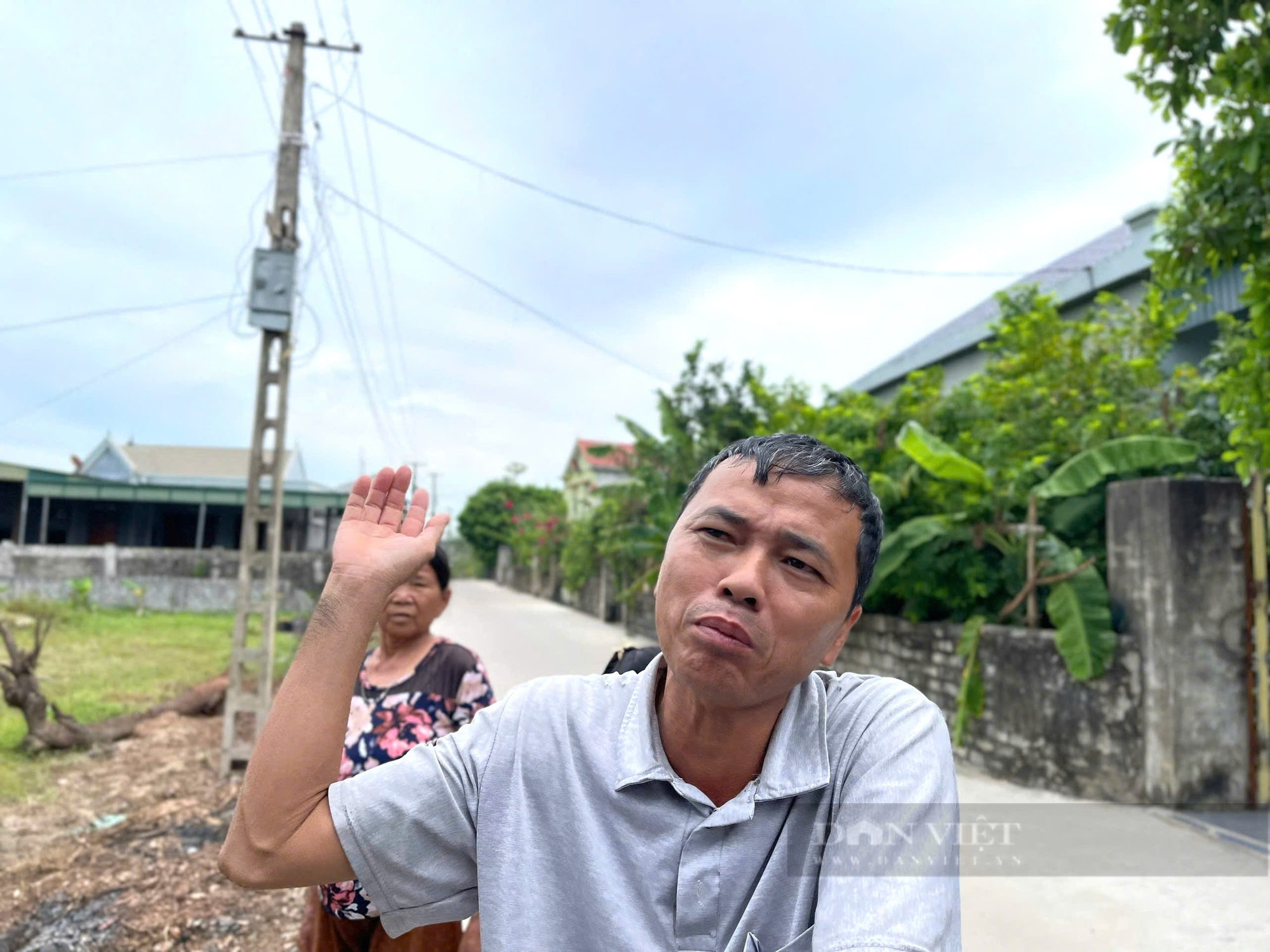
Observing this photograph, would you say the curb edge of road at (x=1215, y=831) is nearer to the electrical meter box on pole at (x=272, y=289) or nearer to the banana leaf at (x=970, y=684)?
the banana leaf at (x=970, y=684)

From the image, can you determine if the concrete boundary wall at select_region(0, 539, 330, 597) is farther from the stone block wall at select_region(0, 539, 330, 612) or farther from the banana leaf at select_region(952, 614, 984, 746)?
the banana leaf at select_region(952, 614, 984, 746)

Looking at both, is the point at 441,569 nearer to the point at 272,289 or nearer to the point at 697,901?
the point at 697,901

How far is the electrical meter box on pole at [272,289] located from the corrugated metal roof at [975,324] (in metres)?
9.41

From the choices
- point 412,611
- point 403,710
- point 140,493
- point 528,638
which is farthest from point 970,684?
point 140,493

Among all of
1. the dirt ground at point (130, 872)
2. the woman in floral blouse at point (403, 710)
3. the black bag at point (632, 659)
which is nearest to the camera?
the black bag at point (632, 659)

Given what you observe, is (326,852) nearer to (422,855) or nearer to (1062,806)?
(422,855)

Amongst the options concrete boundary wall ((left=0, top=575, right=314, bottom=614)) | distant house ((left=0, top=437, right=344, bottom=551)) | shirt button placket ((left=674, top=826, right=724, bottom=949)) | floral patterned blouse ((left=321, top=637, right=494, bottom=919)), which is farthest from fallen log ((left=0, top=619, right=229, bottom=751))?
distant house ((left=0, top=437, right=344, bottom=551))

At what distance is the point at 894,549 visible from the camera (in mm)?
7297

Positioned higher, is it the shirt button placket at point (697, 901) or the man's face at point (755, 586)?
the man's face at point (755, 586)

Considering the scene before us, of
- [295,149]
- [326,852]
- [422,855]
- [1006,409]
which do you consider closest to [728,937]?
[422,855]

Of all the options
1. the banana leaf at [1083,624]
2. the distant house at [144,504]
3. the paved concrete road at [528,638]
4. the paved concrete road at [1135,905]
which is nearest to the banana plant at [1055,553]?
the banana leaf at [1083,624]

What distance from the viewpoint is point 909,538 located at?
287 inches

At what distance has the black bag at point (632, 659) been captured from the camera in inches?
76.1

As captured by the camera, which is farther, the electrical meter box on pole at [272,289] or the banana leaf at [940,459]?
the electrical meter box on pole at [272,289]
